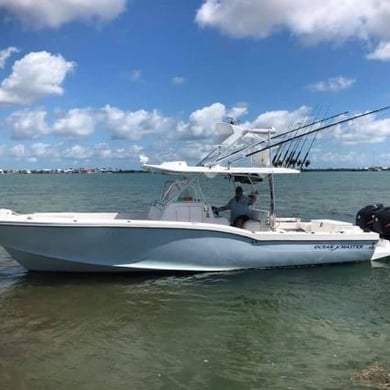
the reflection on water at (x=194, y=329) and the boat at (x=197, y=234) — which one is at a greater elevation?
the boat at (x=197, y=234)

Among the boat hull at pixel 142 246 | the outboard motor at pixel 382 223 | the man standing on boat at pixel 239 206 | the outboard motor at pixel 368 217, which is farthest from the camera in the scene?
the outboard motor at pixel 368 217

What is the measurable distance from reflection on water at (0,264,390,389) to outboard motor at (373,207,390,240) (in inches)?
85.2

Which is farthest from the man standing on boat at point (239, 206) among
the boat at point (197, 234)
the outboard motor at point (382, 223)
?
the outboard motor at point (382, 223)

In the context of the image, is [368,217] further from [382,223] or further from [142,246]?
[142,246]

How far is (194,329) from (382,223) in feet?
28.9

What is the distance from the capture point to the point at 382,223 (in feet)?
52.8

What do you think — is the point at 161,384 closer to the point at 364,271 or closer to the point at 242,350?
the point at 242,350

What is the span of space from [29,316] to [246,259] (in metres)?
5.77

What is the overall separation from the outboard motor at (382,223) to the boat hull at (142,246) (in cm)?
309

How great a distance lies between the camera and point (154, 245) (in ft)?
42.0

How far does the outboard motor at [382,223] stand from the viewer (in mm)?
15922

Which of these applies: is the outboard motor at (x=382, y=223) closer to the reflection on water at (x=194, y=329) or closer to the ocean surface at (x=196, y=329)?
the ocean surface at (x=196, y=329)

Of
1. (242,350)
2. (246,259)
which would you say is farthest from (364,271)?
(242,350)

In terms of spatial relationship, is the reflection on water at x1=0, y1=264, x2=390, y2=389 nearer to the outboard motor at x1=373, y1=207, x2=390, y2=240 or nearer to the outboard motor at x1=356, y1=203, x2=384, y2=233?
the outboard motor at x1=373, y1=207, x2=390, y2=240
